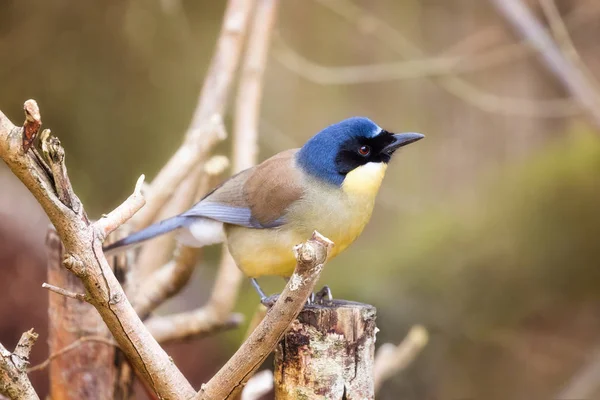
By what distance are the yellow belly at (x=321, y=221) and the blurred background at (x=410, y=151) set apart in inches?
70.8

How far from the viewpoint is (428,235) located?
4.19 meters

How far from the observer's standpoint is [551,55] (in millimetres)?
3518

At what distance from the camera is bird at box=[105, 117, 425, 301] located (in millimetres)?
2000

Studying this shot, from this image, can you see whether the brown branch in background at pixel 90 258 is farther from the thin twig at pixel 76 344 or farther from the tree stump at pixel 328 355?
the thin twig at pixel 76 344

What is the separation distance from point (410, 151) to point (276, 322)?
439cm

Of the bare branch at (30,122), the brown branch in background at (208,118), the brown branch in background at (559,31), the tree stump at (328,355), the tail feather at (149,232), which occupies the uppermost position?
the brown branch in background at (559,31)

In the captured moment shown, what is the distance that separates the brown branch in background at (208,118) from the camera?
7.88 feet

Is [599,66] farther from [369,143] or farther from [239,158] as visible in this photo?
[369,143]

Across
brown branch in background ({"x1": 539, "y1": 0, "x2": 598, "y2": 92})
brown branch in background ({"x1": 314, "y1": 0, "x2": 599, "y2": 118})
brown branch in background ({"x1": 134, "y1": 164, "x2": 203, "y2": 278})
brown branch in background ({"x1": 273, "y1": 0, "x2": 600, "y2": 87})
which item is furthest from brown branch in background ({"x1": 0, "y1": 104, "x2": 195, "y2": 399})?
brown branch in background ({"x1": 314, "y1": 0, "x2": 599, "y2": 118})

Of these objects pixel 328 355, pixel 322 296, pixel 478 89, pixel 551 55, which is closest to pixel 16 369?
pixel 328 355

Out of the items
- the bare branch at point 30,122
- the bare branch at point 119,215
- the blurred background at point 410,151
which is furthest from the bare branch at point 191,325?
the bare branch at point 30,122

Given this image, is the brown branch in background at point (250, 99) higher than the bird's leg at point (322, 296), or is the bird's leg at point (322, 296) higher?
the brown branch in background at point (250, 99)

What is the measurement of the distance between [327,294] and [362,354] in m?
0.35

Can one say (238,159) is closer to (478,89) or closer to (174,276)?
(174,276)
